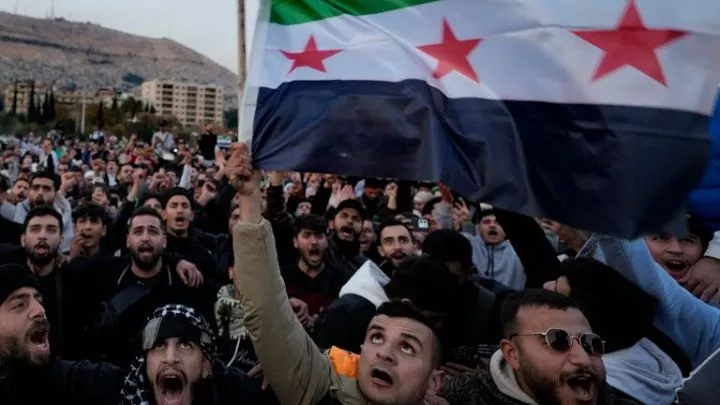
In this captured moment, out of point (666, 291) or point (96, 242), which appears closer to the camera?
point (666, 291)

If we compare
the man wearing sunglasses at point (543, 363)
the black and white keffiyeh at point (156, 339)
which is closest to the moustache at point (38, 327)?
the black and white keffiyeh at point (156, 339)

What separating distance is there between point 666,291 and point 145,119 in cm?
7830

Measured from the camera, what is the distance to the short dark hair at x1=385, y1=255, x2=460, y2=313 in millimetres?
3467

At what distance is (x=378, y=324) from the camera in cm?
284

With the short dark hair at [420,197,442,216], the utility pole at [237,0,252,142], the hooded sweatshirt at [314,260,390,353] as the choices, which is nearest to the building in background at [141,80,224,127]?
the short dark hair at [420,197,442,216]

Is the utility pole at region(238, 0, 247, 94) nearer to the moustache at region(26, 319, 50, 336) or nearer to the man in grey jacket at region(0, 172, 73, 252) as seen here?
the moustache at region(26, 319, 50, 336)

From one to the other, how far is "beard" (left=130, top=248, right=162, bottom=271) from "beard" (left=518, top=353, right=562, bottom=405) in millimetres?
2603

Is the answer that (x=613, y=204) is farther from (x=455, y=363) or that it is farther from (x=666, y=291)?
(x=455, y=363)

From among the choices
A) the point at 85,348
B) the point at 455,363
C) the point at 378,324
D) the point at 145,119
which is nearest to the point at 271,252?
the point at 378,324

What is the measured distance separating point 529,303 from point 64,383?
6.12 feet

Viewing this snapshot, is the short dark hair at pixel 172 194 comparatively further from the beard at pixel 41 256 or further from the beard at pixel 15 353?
the beard at pixel 15 353

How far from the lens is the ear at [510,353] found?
264 cm

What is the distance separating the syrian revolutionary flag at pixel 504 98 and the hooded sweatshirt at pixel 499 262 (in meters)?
2.85

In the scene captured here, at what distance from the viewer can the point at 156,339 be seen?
2994 millimetres
